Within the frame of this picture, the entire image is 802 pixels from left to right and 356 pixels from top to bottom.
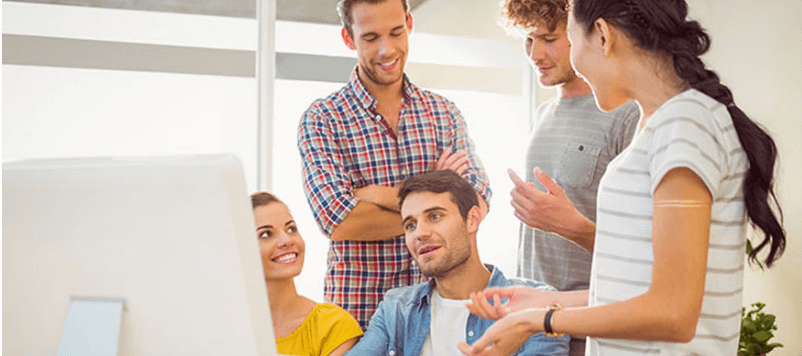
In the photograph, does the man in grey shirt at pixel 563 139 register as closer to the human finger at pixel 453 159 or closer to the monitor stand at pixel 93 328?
the human finger at pixel 453 159

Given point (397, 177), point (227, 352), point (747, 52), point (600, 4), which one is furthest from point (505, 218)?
point (227, 352)

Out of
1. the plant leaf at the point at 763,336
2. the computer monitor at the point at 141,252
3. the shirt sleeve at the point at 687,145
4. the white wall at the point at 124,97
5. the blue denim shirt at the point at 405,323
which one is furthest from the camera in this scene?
the white wall at the point at 124,97

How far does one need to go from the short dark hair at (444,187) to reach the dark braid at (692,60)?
2.99ft

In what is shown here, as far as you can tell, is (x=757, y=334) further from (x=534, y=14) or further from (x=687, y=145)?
(x=687, y=145)

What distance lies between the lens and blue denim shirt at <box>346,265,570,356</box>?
207 cm

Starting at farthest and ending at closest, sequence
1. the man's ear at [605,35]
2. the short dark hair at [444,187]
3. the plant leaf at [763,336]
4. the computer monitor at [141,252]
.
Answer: the plant leaf at [763,336], the short dark hair at [444,187], the man's ear at [605,35], the computer monitor at [141,252]

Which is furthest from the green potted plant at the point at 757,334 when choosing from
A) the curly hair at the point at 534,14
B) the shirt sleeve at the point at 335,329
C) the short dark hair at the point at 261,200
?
the short dark hair at the point at 261,200

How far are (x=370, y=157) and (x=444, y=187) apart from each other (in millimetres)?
233

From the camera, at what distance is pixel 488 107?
5.07 meters

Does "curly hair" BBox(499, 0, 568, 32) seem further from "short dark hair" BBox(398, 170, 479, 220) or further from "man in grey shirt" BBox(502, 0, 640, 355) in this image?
"short dark hair" BBox(398, 170, 479, 220)

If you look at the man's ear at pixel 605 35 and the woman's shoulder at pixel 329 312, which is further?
the woman's shoulder at pixel 329 312

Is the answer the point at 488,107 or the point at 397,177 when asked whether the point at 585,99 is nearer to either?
the point at 397,177

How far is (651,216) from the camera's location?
1266 millimetres

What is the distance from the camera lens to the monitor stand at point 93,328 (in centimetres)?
91
